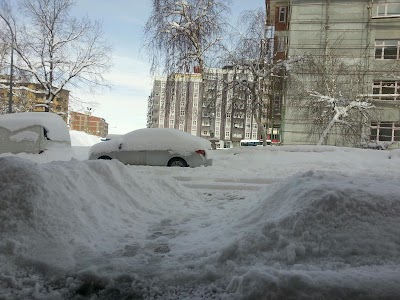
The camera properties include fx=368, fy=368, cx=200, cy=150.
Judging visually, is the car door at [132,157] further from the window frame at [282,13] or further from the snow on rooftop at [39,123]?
the window frame at [282,13]

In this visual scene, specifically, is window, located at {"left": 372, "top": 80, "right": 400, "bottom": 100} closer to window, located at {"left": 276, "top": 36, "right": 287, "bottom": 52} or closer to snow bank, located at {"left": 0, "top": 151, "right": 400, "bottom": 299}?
window, located at {"left": 276, "top": 36, "right": 287, "bottom": 52}

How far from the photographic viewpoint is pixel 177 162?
471 inches

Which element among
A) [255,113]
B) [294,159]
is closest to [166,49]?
[255,113]

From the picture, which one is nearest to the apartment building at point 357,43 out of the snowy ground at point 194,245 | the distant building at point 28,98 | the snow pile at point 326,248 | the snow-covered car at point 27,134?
the distant building at point 28,98

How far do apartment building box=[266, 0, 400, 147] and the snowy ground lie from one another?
25083 mm

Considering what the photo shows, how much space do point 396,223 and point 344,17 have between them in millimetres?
33090

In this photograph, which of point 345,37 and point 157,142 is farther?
point 345,37

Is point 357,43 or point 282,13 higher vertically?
point 282,13

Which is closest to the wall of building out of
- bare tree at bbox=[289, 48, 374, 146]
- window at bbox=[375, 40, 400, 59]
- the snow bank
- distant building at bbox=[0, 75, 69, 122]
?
window at bbox=[375, 40, 400, 59]

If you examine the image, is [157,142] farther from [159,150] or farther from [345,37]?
[345,37]

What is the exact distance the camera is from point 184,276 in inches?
120

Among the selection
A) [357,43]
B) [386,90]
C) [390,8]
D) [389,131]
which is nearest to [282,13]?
[357,43]

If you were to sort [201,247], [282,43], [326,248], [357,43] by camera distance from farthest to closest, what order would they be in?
[282,43] < [357,43] < [201,247] < [326,248]

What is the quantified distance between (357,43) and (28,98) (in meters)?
30.0
